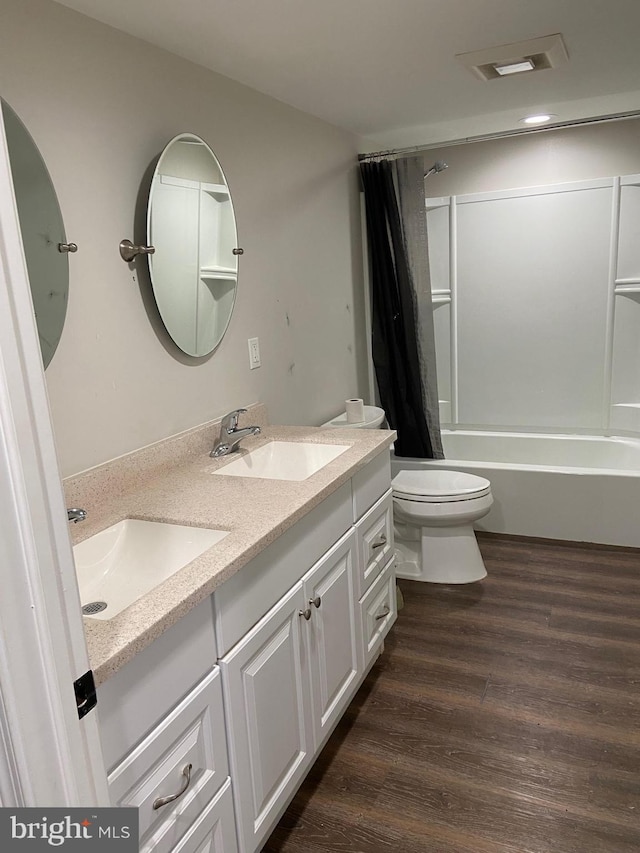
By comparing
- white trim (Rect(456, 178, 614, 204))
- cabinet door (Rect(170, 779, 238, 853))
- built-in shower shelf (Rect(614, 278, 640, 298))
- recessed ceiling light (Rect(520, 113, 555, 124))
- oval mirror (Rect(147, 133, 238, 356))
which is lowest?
cabinet door (Rect(170, 779, 238, 853))

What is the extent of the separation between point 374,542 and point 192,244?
1157 mm

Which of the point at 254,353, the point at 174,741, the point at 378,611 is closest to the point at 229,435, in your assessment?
the point at 254,353

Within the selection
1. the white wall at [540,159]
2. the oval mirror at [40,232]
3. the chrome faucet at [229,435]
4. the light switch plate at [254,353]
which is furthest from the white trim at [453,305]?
the oval mirror at [40,232]

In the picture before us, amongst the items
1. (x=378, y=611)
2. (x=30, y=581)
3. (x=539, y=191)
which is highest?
(x=539, y=191)

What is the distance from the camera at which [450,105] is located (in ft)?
9.57

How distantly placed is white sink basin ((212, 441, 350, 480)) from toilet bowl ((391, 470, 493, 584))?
0.87 metres

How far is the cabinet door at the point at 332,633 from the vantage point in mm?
1781

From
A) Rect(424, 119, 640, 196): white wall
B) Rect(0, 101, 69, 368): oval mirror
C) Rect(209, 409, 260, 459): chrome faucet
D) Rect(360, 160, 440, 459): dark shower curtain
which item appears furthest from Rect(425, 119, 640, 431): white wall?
Rect(0, 101, 69, 368): oval mirror

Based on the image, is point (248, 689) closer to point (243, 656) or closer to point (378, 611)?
point (243, 656)

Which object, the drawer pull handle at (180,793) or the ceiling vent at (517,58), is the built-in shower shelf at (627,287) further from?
the drawer pull handle at (180,793)

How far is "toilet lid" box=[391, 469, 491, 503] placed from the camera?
9.55 feet

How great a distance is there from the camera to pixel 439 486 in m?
3.17

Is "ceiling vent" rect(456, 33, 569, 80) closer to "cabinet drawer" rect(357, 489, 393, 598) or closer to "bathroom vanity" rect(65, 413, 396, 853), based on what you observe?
"bathroom vanity" rect(65, 413, 396, 853)

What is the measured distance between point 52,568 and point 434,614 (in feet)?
7.39
